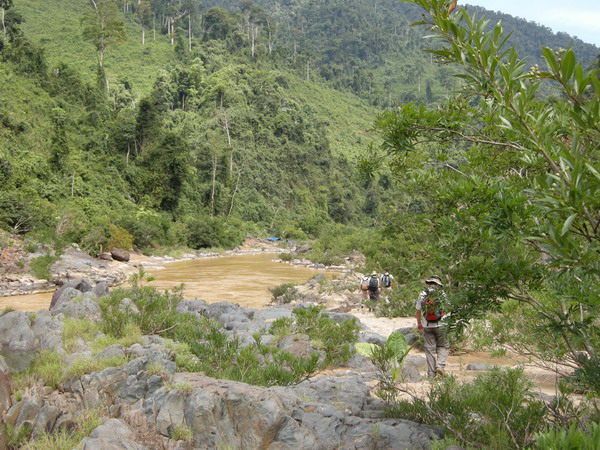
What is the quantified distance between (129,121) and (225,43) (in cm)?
3993

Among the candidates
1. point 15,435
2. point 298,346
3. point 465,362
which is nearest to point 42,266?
point 298,346

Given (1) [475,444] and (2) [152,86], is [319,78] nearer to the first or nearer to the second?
(2) [152,86]

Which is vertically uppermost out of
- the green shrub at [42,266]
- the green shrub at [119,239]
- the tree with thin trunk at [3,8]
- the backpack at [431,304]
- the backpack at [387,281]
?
the tree with thin trunk at [3,8]

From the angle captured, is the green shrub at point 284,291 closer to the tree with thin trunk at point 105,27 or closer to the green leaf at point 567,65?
the green leaf at point 567,65

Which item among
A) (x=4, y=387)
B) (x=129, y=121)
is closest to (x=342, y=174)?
(x=129, y=121)

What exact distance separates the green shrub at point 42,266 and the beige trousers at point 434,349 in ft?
54.7

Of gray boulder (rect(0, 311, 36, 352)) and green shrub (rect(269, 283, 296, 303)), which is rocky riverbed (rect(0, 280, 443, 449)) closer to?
gray boulder (rect(0, 311, 36, 352))

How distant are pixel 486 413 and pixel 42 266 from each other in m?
19.2

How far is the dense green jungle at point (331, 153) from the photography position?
2256mm

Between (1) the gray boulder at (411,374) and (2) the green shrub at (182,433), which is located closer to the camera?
(2) the green shrub at (182,433)

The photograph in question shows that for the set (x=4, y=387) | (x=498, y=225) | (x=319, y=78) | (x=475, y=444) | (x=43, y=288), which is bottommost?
(x=43, y=288)

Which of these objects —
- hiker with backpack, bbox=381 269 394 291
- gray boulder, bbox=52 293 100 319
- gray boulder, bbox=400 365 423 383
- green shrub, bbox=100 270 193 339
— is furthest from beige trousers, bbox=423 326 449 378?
hiker with backpack, bbox=381 269 394 291

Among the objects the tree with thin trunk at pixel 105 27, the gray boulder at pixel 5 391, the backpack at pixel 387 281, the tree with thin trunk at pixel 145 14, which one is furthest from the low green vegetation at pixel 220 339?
the tree with thin trunk at pixel 145 14

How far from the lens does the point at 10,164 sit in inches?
1019
